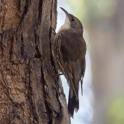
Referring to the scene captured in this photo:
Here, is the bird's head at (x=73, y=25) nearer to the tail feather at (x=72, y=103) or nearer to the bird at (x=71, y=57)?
the bird at (x=71, y=57)

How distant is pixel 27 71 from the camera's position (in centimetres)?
293

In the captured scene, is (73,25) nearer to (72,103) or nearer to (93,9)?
(72,103)

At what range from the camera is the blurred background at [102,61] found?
647 cm

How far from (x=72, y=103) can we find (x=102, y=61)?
3.45 meters

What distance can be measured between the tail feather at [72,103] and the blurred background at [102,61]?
2.56 metres

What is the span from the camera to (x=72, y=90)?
3.71 m

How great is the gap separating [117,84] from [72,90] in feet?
10.3

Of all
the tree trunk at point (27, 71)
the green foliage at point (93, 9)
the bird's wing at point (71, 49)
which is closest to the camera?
the tree trunk at point (27, 71)

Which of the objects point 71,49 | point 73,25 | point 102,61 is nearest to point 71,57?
point 71,49

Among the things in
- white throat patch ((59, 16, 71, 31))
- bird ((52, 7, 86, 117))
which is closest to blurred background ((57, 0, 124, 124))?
white throat patch ((59, 16, 71, 31))

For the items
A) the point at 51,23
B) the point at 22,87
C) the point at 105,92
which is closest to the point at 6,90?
the point at 22,87

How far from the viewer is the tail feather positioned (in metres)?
3.33

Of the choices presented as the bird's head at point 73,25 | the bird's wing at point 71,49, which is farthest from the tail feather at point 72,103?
the bird's head at point 73,25

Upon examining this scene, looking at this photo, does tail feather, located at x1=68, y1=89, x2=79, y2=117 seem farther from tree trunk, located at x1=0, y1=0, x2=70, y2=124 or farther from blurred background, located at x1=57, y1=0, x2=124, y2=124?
blurred background, located at x1=57, y1=0, x2=124, y2=124
